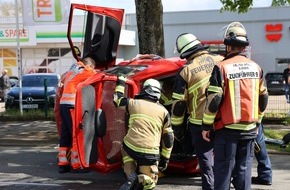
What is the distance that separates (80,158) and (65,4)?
7616 mm

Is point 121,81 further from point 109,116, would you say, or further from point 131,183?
point 131,183

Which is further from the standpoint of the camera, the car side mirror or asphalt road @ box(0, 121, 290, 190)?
asphalt road @ box(0, 121, 290, 190)

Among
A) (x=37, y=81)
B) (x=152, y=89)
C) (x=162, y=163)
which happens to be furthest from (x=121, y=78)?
(x=37, y=81)

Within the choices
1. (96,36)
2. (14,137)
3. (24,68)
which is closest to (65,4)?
(14,137)

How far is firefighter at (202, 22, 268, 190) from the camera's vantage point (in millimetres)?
5164

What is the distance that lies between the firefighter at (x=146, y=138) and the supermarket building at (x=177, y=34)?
93.4ft

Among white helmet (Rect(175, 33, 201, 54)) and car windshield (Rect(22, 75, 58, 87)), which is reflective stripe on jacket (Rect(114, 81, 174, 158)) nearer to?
white helmet (Rect(175, 33, 201, 54))

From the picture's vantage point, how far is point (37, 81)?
1808 centimetres

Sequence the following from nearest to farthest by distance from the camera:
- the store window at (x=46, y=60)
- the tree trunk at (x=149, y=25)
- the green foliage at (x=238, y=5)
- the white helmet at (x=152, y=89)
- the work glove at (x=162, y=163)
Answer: the white helmet at (x=152, y=89) → the work glove at (x=162, y=163) → the tree trunk at (x=149, y=25) → the green foliage at (x=238, y=5) → the store window at (x=46, y=60)

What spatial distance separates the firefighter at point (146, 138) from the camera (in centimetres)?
576

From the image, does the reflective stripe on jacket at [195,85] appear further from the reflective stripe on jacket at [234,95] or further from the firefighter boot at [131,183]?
the reflective stripe on jacket at [234,95]

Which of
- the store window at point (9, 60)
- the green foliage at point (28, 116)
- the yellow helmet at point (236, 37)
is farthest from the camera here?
the store window at point (9, 60)

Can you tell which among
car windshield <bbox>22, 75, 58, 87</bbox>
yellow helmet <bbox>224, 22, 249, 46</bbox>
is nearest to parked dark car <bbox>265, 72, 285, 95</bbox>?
car windshield <bbox>22, 75, 58, 87</bbox>

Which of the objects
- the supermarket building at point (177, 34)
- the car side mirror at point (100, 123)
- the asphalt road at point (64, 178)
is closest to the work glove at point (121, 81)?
the car side mirror at point (100, 123)
